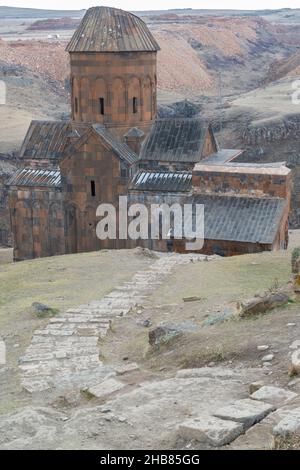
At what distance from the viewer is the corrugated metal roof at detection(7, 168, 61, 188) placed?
19.9 metres

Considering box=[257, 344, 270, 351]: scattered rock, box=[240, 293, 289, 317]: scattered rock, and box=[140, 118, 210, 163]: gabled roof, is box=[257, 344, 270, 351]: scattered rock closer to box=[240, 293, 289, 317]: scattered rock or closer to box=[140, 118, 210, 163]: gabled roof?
box=[240, 293, 289, 317]: scattered rock

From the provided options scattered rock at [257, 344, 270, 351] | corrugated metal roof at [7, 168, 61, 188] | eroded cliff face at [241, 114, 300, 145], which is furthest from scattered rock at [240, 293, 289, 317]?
eroded cliff face at [241, 114, 300, 145]

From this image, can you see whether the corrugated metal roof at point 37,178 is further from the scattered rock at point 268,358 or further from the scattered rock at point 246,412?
the scattered rock at point 246,412

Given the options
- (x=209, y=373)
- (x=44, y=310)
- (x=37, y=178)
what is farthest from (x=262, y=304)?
(x=37, y=178)

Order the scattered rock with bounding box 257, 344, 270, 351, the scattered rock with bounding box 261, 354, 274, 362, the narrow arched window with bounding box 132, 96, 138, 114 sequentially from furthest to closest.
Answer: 1. the narrow arched window with bounding box 132, 96, 138, 114
2. the scattered rock with bounding box 257, 344, 270, 351
3. the scattered rock with bounding box 261, 354, 274, 362

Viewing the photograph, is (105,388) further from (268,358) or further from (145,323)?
(145,323)

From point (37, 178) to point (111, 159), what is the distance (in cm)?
257

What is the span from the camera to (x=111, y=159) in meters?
19.1

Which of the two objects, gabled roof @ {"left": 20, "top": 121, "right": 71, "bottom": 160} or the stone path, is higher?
gabled roof @ {"left": 20, "top": 121, "right": 71, "bottom": 160}

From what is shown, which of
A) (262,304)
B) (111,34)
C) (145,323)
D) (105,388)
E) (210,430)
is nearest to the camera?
(210,430)

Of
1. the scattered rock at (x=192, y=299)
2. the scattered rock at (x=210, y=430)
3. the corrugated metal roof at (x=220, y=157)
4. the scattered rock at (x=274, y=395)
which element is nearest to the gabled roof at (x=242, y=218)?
the corrugated metal roof at (x=220, y=157)

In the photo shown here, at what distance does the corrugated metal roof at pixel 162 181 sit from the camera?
61.6ft

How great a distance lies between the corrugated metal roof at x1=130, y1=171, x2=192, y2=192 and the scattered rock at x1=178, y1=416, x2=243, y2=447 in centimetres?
1341
